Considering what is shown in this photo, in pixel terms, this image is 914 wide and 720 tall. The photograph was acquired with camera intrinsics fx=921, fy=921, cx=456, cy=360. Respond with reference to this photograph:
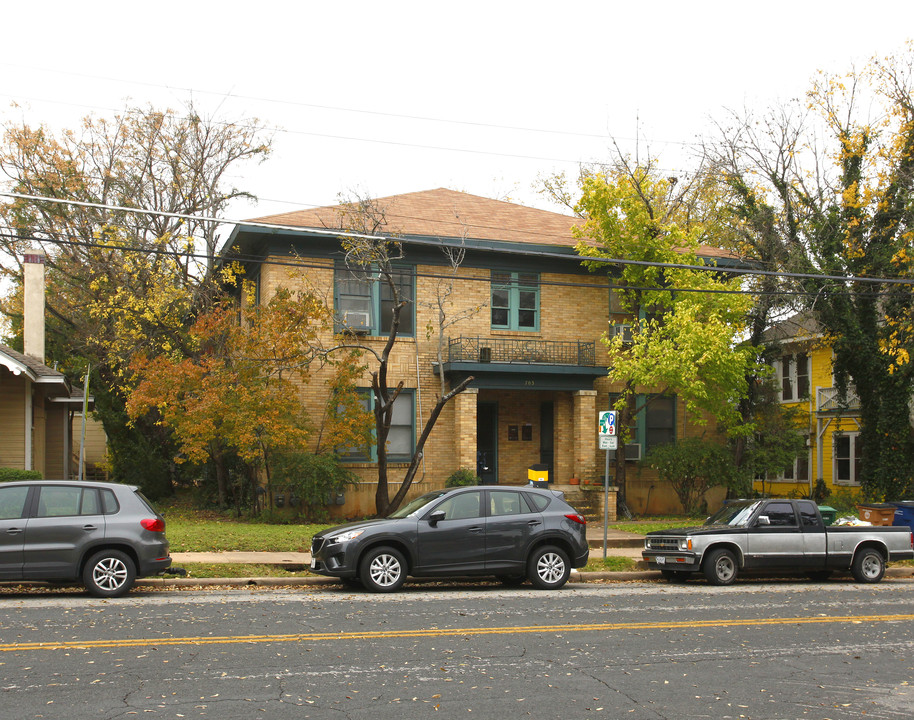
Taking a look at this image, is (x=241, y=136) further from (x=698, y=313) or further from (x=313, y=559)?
(x=313, y=559)

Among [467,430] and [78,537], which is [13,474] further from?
[467,430]

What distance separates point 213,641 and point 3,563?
4.23 metres

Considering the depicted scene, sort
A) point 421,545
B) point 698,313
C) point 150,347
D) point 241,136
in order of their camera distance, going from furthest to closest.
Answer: point 241,136
point 150,347
point 698,313
point 421,545

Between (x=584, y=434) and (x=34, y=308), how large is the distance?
52.8 ft

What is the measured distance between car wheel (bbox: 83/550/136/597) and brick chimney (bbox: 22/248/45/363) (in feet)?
49.6

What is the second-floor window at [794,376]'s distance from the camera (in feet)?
126

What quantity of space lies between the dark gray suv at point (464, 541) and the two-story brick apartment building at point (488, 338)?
10.7 metres

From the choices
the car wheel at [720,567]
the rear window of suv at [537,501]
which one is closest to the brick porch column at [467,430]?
the car wheel at [720,567]

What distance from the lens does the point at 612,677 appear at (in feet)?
27.1

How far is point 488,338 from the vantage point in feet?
86.4

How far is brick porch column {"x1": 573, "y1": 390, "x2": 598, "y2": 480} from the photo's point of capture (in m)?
26.8

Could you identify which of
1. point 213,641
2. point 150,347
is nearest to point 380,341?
point 150,347

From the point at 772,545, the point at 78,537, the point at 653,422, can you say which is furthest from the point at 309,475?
the point at 772,545

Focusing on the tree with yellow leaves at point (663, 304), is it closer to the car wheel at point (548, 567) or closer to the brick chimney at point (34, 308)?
the car wheel at point (548, 567)
